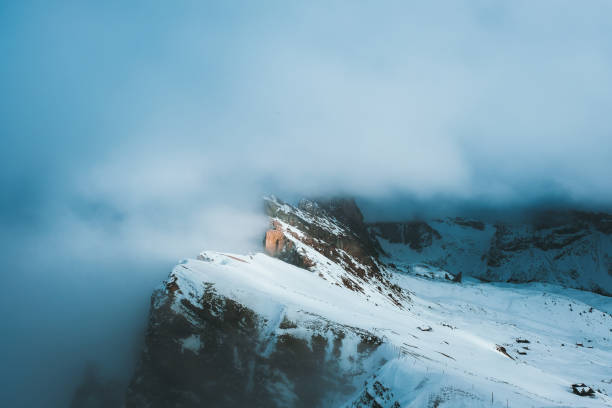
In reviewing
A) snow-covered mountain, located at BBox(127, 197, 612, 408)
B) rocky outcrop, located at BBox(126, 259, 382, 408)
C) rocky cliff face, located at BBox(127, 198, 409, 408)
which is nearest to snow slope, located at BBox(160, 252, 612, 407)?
snow-covered mountain, located at BBox(127, 197, 612, 408)

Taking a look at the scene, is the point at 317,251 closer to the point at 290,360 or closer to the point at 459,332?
the point at 459,332

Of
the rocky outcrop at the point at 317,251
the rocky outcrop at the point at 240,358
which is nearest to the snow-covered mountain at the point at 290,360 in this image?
the rocky outcrop at the point at 240,358

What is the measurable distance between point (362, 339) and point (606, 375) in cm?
3950

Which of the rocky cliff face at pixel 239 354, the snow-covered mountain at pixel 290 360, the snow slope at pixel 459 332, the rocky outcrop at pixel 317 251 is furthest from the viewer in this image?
the rocky outcrop at pixel 317 251

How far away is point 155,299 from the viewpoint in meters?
30.0

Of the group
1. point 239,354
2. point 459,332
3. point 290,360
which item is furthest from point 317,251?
point 290,360

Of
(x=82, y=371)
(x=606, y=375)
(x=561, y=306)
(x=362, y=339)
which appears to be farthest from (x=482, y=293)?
(x=82, y=371)

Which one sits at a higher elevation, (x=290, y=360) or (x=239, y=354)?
(x=290, y=360)

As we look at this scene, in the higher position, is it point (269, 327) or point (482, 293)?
point (269, 327)

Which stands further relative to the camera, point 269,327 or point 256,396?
point 269,327

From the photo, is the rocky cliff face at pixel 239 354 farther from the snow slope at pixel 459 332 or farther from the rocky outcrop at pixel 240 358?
the snow slope at pixel 459 332

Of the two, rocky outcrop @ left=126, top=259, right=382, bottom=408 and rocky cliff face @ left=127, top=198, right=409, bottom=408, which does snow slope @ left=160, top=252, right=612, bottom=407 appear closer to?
rocky cliff face @ left=127, top=198, right=409, bottom=408

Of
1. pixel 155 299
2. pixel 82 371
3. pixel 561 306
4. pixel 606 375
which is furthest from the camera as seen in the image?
pixel 561 306

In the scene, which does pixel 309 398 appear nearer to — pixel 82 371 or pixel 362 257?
pixel 82 371
